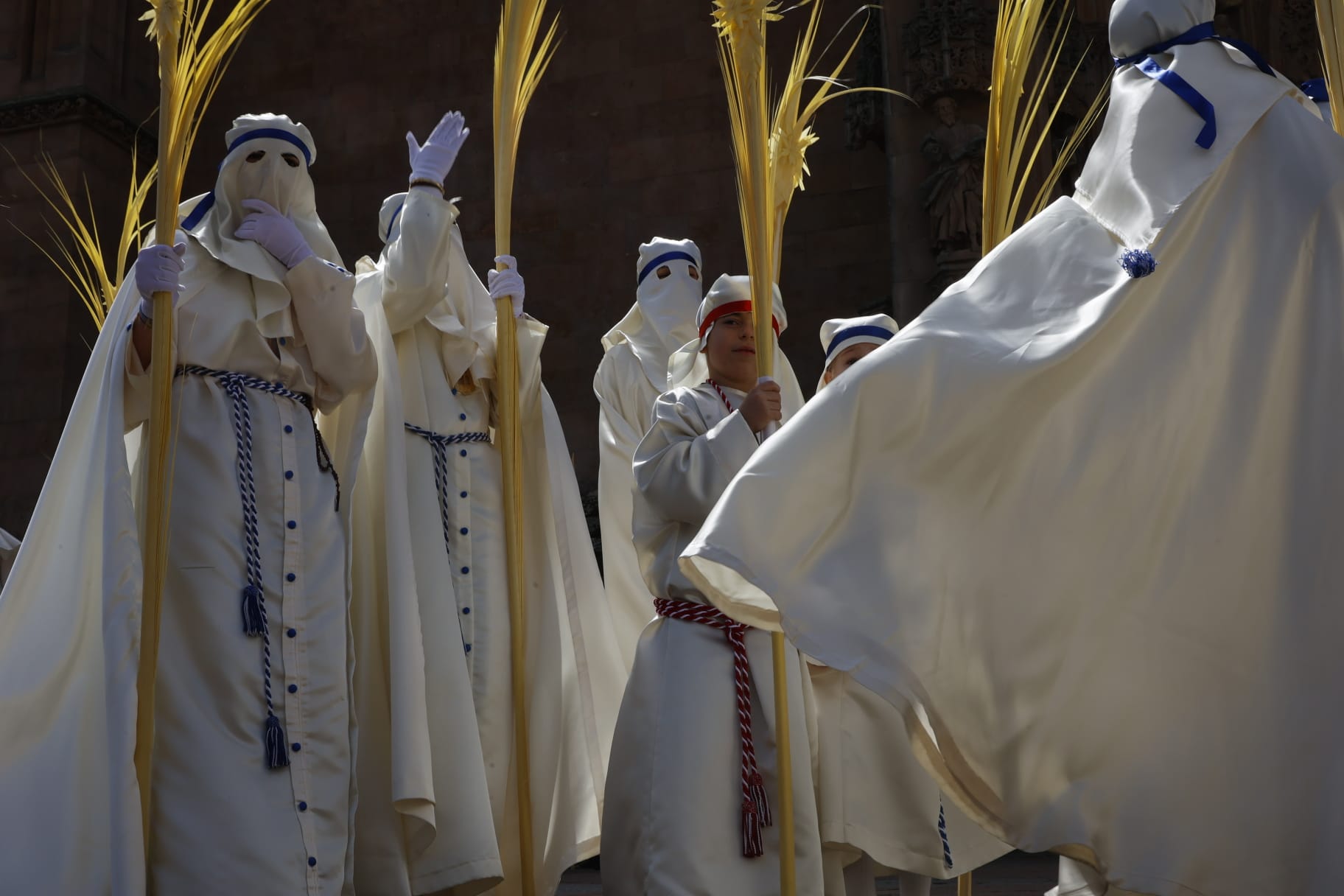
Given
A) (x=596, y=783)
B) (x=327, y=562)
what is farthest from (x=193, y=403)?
(x=596, y=783)

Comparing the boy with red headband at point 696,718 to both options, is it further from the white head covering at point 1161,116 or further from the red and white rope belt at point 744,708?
the white head covering at point 1161,116

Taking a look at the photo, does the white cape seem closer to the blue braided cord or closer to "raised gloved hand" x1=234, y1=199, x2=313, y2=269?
"raised gloved hand" x1=234, y1=199, x2=313, y2=269

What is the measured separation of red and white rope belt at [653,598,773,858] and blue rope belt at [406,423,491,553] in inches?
41.0

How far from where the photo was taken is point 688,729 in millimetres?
4293

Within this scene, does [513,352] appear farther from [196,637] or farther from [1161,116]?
[1161,116]

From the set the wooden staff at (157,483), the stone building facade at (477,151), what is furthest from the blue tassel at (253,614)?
the stone building facade at (477,151)

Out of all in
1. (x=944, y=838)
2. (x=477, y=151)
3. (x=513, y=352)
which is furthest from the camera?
(x=477, y=151)

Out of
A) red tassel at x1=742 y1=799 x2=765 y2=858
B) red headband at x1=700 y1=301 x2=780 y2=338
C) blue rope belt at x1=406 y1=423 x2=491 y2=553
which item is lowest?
red tassel at x1=742 y1=799 x2=765 y2=858

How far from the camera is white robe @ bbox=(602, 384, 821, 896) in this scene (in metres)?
4.17

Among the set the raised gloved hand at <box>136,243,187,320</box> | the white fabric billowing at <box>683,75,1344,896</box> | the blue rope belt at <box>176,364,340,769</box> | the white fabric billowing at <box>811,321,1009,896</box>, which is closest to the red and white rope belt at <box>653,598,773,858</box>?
the white fabric billowing at <box>811,321,1009,896</box>

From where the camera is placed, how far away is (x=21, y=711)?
4191mm

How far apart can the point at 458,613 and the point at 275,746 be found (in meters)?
1.03

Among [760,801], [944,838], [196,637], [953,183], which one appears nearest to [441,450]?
[196,637]

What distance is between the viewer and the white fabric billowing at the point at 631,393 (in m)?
6.21
